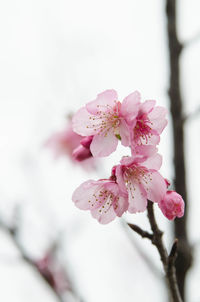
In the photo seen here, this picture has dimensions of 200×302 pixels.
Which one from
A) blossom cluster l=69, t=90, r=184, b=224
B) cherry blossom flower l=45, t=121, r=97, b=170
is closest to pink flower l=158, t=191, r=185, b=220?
blossom cluster l=69, t=90, r=184, b=224

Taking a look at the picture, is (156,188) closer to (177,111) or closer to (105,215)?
(105,215)

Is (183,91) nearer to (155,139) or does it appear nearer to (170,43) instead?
(170,43)

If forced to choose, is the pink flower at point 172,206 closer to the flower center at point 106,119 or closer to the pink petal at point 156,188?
the pink petal at point 156,188

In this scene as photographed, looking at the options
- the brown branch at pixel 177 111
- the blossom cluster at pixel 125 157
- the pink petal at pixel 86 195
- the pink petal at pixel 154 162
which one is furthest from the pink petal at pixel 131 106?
the brown branch at pixel 177 111

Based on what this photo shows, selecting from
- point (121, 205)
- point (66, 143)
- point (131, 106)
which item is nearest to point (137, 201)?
point (121, 205)

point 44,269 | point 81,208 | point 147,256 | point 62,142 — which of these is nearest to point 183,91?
point 147,256
